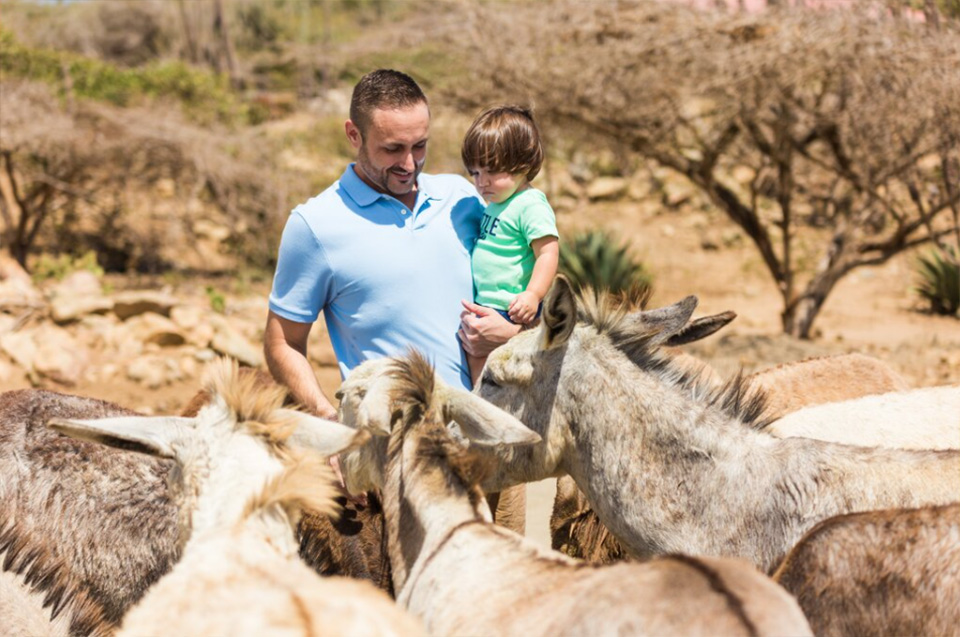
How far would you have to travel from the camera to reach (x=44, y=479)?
426cm

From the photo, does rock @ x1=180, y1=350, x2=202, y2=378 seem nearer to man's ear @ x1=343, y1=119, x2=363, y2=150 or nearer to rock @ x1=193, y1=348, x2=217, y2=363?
rock @ x1=193, y1=348, x2=217, y2=363

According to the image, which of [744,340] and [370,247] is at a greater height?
[370,247]

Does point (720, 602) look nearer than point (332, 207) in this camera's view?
Yes

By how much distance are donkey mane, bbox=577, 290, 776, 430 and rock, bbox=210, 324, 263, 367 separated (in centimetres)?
830

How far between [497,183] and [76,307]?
9992mm

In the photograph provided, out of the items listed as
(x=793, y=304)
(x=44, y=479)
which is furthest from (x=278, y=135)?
(x=44, y=479)

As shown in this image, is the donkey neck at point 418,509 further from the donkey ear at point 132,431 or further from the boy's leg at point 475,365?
the boy's leg at point 475,365

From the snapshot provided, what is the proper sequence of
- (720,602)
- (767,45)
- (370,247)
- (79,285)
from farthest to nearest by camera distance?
(79,285), (767,45), (370,247), (720,602)

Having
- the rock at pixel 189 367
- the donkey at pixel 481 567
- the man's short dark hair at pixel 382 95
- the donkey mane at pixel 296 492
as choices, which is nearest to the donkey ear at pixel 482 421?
the donkey at pixel 481 567

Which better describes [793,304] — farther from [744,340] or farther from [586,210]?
[586,210]

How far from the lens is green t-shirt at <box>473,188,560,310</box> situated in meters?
4.02

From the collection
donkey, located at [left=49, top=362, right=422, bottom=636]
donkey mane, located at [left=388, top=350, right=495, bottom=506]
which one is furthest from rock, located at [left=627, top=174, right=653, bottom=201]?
donkey, located at [left=49, top=362, right=422, bottom=636]

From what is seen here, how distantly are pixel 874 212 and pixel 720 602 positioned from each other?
11.6m

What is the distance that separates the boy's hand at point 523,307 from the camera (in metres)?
3.90
